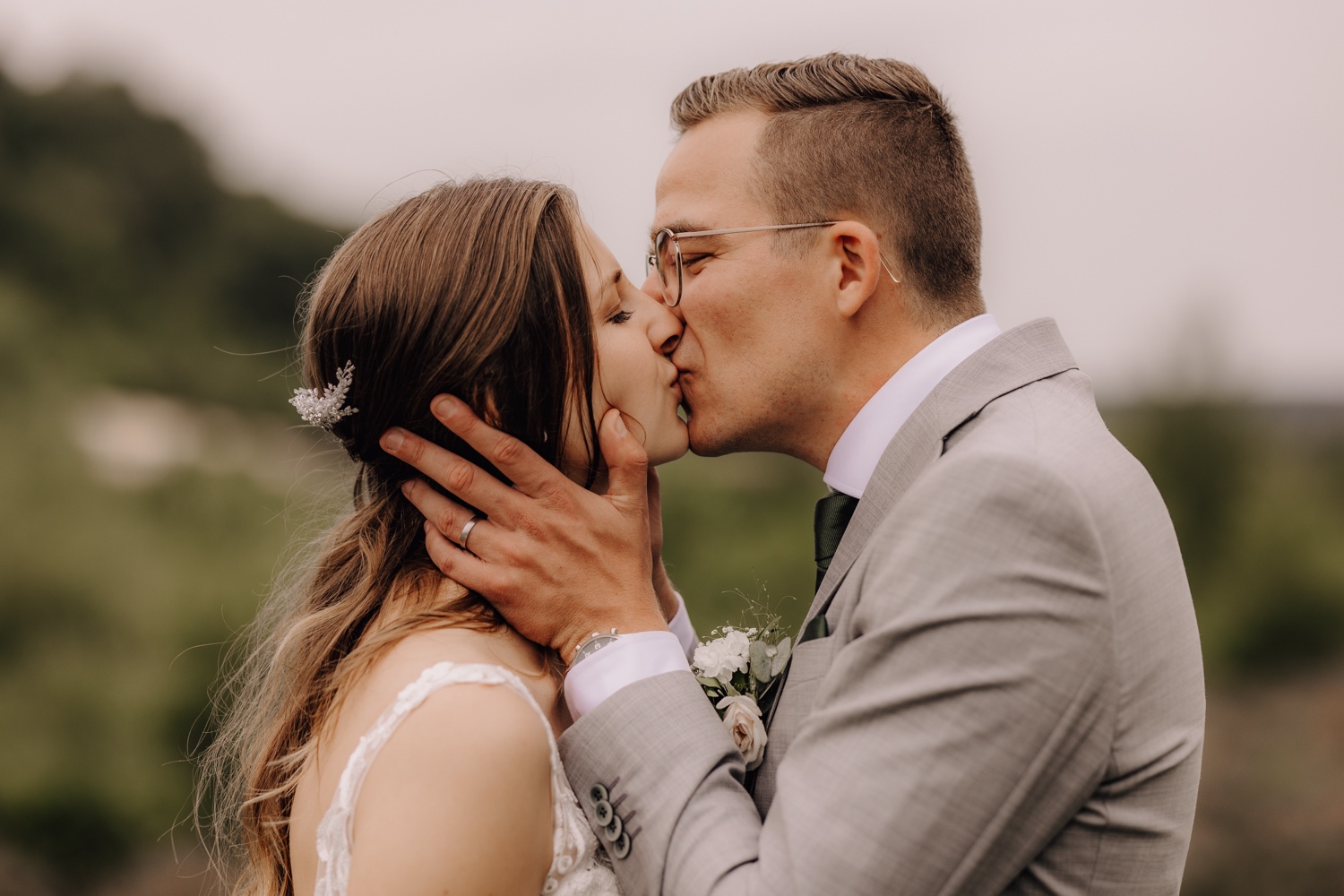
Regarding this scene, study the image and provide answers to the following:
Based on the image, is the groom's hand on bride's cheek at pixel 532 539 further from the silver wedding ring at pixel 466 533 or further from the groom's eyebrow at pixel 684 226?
the groom's eyebrow at pixel 684 226

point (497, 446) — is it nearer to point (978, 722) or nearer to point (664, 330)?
point (664, 330)

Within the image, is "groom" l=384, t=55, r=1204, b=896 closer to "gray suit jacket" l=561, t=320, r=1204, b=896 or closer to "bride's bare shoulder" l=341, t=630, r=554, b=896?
"gray suit jacket" l=561, t=320, r=1204, b=896

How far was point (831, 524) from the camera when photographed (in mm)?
2912

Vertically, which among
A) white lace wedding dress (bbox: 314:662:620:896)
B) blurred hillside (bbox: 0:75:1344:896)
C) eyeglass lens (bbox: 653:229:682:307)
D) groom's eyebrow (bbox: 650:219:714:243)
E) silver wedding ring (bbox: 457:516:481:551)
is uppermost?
groom's eyebrow (bbox: 650:219:714:243)

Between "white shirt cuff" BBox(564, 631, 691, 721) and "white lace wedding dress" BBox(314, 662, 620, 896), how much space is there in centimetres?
12

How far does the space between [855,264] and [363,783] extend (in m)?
1.97

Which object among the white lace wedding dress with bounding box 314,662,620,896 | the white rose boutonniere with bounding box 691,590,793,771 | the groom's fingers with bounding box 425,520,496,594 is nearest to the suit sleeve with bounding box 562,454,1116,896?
the white lace wedding dress with bounding box 314,662,620,896

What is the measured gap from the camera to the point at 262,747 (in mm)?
2918

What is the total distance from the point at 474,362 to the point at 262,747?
1.18 m

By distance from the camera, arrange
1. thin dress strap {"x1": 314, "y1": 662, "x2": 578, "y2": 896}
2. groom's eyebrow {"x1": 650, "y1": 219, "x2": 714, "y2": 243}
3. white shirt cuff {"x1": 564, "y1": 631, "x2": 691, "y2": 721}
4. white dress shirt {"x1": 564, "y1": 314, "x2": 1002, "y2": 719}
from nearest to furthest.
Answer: thin dress strap {"x1": 314, "y1": 662, "x2": 578, "y2": 896} < white shirt cuff {"x1": 564, "y1": 631, "x2": 691, "y2": 721} < white dress shirt {"x1": 564, "y1": 314, "x2": 1002, "y2": 719} < groom's eyebrow {"x1": 650, "y1": 219, "x2": 714, "y2": 243}

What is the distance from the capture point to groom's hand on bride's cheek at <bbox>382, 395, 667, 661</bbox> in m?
2.69

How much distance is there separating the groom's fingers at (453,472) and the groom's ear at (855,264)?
1.17 metres

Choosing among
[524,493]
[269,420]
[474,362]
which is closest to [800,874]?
[524,493]

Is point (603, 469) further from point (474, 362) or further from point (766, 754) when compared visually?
point (766, 754)
